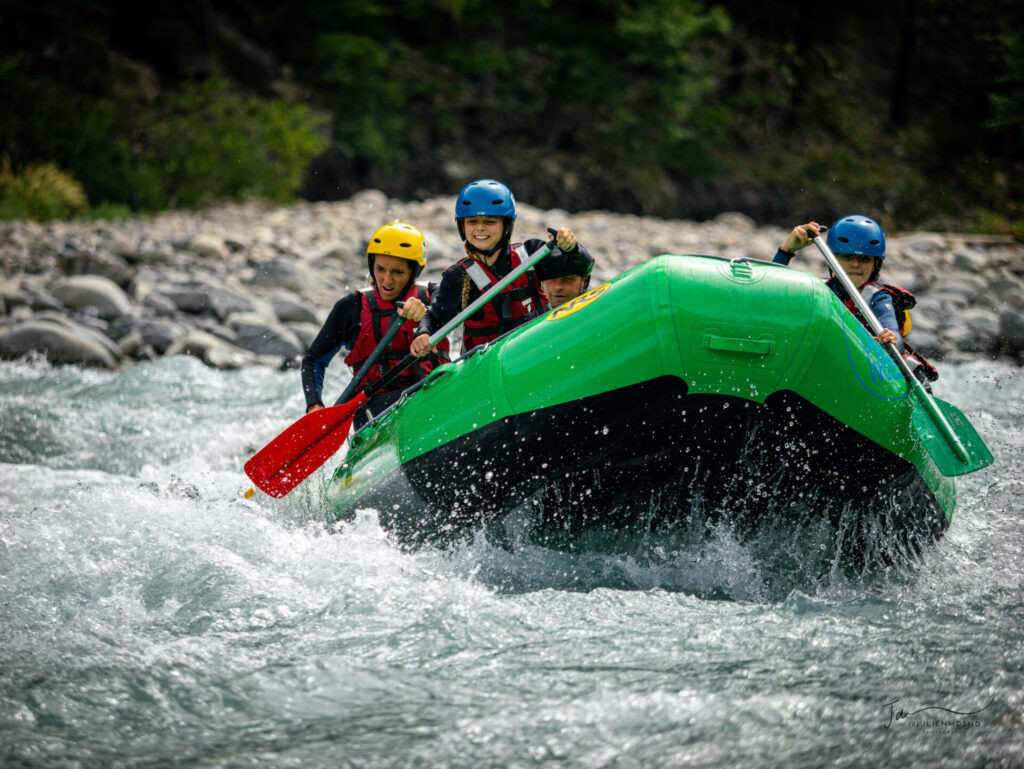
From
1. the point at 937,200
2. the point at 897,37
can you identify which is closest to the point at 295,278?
the point at 937,200

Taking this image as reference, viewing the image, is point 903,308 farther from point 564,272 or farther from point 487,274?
→ point 487,274

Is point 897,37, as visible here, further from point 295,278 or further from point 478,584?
point 478,584

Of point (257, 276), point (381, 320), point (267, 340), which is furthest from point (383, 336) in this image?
point (257, 276)

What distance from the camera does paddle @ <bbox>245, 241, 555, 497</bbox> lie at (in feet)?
14.7

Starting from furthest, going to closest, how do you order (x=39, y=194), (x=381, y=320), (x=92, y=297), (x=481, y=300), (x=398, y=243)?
(x=39, y=194) → (x=92, y=297) → (x=381, y=320) → (x=398, y=243) → (x=481, y=300)

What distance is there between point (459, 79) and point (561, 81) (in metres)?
2.39

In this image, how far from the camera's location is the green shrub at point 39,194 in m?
13.1

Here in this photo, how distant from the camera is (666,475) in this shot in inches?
145

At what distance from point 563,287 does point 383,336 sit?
0.91 metres

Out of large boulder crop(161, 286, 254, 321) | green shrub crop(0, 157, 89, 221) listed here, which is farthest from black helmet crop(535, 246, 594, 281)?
green shrub crop(0, 157, 89, 221)

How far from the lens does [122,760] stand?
277 centimetres

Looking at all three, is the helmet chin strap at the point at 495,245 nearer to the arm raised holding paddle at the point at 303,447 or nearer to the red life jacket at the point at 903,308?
the arm raised holding paddle at the point at 303,447

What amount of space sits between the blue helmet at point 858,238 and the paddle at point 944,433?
1122 millimetres

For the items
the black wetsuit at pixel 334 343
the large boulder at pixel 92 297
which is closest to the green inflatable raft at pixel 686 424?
the black wetsuit at pixel 334 343
